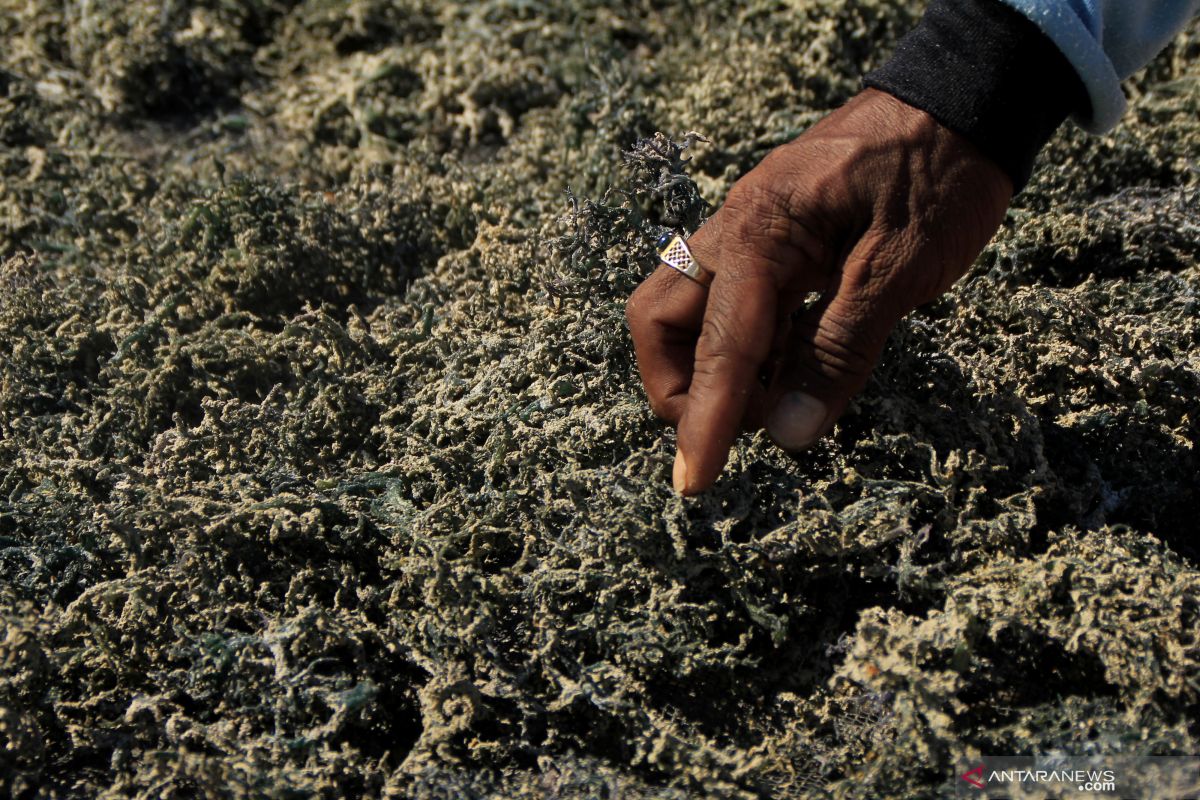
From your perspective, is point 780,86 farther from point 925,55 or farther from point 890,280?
point 890,280

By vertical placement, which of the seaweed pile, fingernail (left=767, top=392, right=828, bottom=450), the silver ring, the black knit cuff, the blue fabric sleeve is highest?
the blue fabric sleeve

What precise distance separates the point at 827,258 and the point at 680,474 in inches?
17.5

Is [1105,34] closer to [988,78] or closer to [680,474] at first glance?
[988,78]

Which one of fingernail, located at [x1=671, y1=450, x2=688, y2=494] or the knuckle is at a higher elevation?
the knuckle

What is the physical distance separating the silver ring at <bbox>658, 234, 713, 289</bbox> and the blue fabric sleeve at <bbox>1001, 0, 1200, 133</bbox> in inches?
25.9

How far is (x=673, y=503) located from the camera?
1.90m

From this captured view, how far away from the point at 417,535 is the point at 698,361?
0.58 m

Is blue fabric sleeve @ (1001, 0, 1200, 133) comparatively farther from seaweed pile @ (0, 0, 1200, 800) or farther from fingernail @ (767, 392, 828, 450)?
fingernail @ (767, 392, 828, 450)

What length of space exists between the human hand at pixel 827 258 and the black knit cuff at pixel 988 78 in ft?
0.09

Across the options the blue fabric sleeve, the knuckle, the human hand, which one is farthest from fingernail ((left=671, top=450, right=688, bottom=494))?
the blue fabric sleeve

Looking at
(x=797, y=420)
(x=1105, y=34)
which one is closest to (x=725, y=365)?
(x=797, y=420)

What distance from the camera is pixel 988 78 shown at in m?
1.88

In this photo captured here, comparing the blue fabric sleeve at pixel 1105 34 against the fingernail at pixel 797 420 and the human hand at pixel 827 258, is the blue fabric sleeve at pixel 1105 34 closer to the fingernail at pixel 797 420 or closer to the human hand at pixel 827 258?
the human hand at pixel 827 258

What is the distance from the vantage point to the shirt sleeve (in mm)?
1875
